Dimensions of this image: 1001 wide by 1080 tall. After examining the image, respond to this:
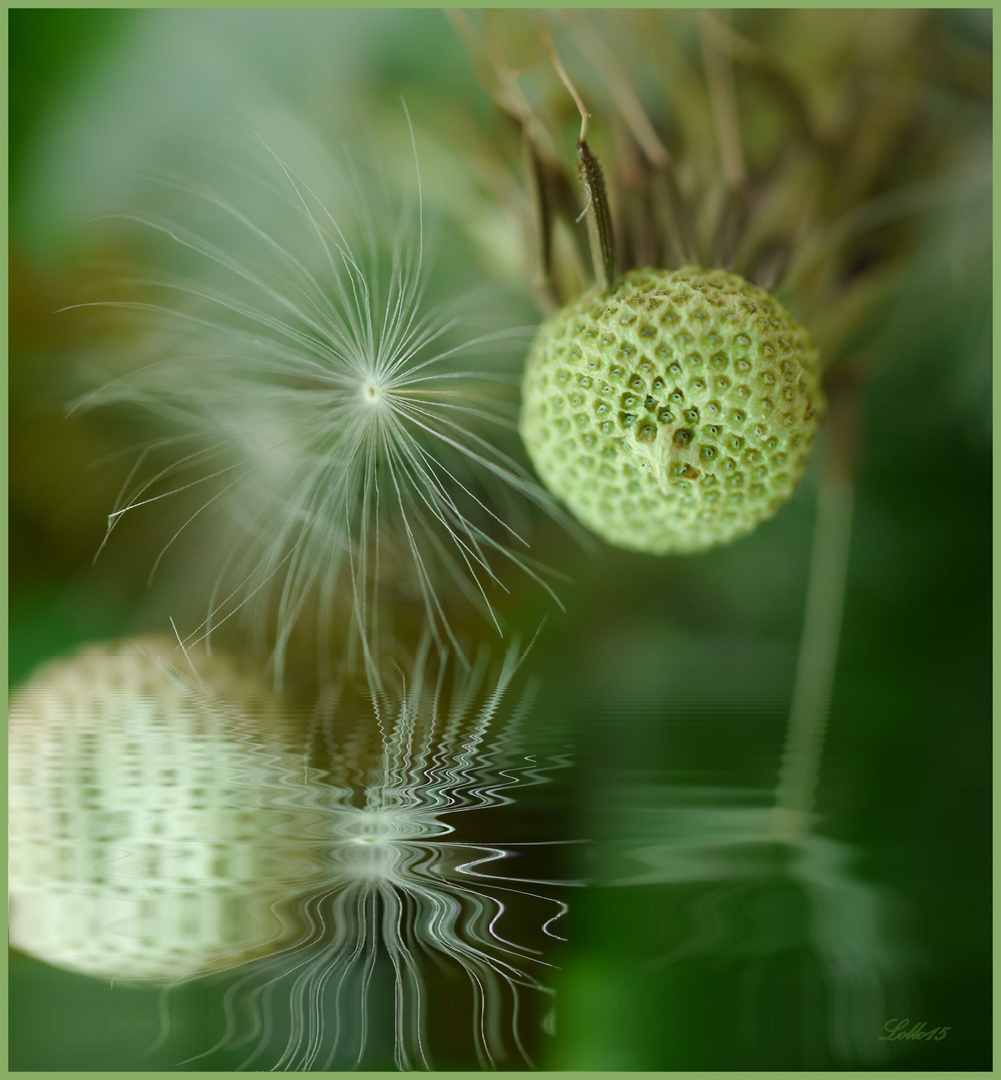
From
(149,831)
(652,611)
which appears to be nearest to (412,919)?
(149,831)

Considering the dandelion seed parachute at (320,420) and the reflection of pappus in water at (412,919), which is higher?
the dandelion seed parachute at (320,420)

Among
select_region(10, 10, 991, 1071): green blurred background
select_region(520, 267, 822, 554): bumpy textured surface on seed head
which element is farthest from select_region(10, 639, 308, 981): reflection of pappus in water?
select_region(520, 267, 822, 554): bumpy textured surface on seed head

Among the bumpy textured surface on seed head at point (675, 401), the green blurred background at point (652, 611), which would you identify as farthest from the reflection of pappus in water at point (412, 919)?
the bumpy textured surface on seed head at point (675, 401)

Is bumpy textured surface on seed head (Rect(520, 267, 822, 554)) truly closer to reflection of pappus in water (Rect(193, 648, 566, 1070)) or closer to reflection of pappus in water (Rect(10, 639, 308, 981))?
reflection of pappus in water (Rect(193, 648, 566, 1070))

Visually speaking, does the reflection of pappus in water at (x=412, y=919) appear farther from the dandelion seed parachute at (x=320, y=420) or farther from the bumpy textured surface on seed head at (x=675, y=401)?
the bumpy textured surface on seed head at (x=675, y=401)

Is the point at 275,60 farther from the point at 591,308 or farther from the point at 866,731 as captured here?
the point at 866,731

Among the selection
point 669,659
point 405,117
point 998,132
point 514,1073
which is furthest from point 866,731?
point 405,117
